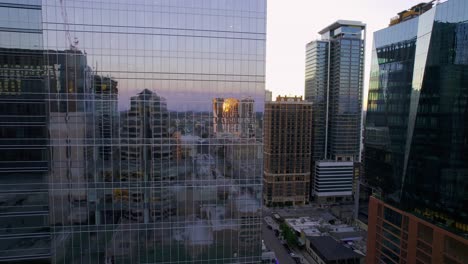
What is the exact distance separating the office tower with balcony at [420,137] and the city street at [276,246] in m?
15.6

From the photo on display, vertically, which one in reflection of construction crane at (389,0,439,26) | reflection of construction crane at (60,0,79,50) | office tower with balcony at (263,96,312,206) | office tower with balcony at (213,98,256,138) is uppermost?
reflection of construction crane at (389,0,439,26)

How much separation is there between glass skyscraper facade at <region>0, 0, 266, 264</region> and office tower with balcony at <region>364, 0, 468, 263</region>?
70.9 ft

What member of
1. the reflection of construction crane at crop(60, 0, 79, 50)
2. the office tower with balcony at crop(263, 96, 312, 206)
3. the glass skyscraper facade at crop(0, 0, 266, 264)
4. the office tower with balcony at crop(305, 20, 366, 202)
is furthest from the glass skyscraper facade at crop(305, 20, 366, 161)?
the reflection of construction crane at crop(60, 0, 79, 50)

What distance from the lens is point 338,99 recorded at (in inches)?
3445

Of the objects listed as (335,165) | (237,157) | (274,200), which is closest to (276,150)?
(274,200)

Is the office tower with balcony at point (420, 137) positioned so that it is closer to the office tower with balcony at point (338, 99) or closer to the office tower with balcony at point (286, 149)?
the office tower with balcony at point (286, 149)

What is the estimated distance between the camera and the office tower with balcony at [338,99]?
282 feet

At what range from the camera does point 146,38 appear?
62.2 feet

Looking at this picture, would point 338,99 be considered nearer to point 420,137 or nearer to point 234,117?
point 420,137

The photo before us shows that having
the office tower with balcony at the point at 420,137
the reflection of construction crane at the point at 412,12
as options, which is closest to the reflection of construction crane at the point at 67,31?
the office tower with balcony at the point at 420,137

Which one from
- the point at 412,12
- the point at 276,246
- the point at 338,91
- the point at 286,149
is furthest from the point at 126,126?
the point at 338,91

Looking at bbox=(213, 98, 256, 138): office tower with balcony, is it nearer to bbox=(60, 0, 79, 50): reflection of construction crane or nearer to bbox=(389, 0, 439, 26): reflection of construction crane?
bbox=(60, 0, 79, 50): reflection of construction crane

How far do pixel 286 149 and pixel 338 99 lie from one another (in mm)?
24947

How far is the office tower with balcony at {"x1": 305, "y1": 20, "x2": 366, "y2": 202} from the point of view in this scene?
86000 mm
